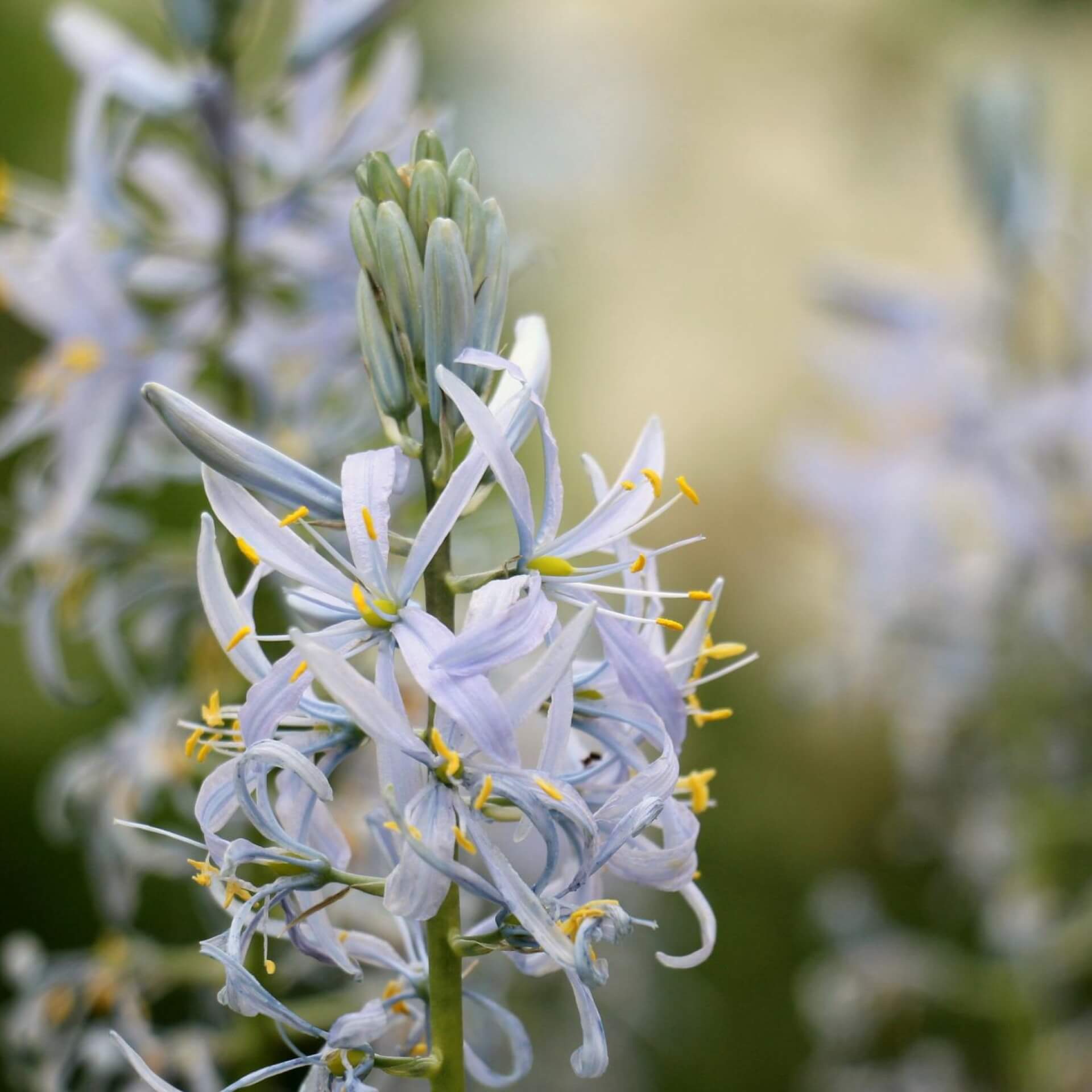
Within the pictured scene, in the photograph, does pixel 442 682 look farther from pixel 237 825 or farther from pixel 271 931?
pixel 237 825

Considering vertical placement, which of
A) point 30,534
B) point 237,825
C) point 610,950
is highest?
point 30,534

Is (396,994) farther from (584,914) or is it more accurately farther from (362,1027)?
(584,914)

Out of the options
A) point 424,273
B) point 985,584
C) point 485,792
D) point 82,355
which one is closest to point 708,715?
point 485,792

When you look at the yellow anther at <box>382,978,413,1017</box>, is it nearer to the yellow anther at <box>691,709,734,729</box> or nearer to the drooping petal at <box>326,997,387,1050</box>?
the drooping petal at <box>326,997,387,1050</box>

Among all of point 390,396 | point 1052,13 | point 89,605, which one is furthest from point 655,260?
point 390,396

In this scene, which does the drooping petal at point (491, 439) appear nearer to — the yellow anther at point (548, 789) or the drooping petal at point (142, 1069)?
the yellow anther at point (548, 789)

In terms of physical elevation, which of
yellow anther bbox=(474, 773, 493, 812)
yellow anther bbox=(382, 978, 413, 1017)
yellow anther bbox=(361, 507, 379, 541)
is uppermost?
yellow anther bbox=(361, 507, 379, 541)

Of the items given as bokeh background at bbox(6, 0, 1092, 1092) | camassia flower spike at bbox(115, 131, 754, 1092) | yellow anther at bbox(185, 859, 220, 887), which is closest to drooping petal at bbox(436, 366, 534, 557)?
camassia flower spike at bbox(115, 131, 754, 1092)
